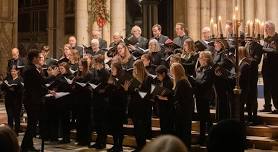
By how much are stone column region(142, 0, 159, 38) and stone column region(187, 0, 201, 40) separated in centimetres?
730

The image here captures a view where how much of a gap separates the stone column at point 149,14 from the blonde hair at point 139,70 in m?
0.94

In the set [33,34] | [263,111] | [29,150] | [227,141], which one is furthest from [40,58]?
[33,34]

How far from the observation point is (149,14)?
28.5 feet

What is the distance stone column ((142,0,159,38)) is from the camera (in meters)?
8.64

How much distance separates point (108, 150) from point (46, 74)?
2.83 m

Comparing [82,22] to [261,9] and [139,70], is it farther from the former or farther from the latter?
[139,70]

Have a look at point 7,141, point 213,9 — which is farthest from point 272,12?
point 7,141

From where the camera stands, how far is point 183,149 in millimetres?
2324

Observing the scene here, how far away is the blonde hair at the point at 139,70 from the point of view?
7.99m

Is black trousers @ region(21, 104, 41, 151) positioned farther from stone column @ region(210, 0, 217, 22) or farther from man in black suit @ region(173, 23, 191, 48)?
stone column @ region(210, 0, 217, 22)

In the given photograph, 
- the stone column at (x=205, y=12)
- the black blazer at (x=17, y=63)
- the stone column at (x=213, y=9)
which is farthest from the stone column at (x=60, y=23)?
the black blazer at (x=17, y=63)

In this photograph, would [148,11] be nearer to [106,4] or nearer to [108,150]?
[108,150]

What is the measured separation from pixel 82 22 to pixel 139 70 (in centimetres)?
752

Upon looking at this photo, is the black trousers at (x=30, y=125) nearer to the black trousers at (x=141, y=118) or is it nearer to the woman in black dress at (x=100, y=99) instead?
the woman in black dress at (x=100, y=99)
